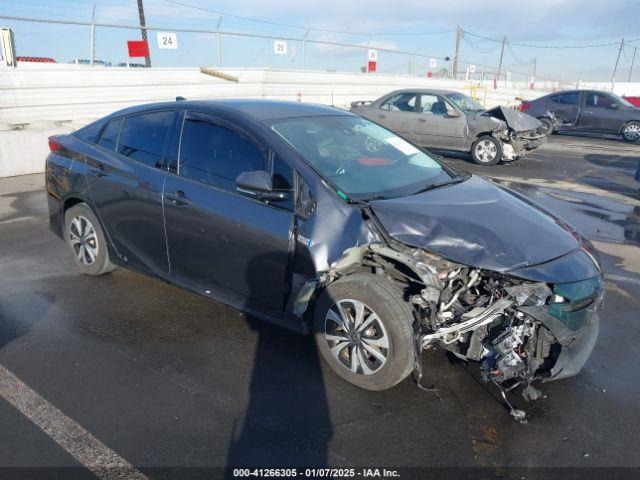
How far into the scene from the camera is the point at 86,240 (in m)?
4.88

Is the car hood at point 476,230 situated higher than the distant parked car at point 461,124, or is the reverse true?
the car hood at point 476,230

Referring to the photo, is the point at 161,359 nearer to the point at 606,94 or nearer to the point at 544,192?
the point at 544,192

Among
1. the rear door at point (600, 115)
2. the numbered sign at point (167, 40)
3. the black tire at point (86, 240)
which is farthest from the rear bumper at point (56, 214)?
the rear door at point (600, 115)

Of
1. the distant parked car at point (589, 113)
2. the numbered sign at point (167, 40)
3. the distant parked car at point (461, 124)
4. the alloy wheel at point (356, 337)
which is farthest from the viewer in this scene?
the distant parked car at point (589, 113)

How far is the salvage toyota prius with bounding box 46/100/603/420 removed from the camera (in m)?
3.06

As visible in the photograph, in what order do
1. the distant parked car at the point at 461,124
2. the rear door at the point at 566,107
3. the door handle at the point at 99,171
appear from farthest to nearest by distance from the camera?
the rear door at the point at 566,107 → the distant parked car at the point at 461,124 → the door handle at the point at 99,171

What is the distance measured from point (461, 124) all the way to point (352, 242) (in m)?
9.63

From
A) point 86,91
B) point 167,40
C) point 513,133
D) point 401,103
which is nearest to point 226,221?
point 513,133

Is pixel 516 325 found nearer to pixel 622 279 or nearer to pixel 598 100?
pixel 622 279

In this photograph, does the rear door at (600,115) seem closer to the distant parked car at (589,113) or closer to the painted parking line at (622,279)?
the distant parked car at (589,113)

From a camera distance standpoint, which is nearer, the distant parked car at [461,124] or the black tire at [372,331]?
the black tire at [372,331]

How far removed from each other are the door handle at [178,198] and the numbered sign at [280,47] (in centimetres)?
1818

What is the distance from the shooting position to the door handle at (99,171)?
4.54m

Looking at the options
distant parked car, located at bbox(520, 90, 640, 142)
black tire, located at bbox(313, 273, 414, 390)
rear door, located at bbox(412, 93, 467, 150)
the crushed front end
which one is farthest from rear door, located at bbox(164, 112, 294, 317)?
distant parked car, located at bbox(520, 90, 640, 142)
